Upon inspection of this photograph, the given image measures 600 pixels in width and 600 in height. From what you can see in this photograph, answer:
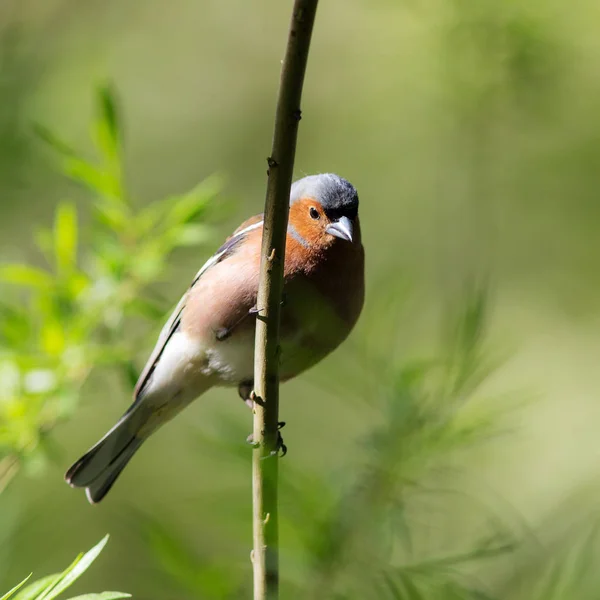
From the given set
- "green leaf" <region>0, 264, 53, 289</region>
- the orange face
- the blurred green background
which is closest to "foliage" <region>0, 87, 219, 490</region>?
"green leaf" <region>0, 264, 53, 289</region>

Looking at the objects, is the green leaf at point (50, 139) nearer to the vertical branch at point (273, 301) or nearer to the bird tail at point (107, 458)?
the vertical branch at point (273, 301)

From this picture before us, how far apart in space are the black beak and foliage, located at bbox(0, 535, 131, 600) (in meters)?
2.16

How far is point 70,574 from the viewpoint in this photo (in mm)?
1273

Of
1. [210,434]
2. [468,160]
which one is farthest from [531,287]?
[210,434]

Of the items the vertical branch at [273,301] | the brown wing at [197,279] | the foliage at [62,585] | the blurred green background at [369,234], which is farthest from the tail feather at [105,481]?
the foliage at [62,585]

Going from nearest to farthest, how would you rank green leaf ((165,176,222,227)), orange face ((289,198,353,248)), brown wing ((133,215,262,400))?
green leaf ((165,176,222,227))
orange face ((289,198,353,248))
brown wing ((133,215,262,400))

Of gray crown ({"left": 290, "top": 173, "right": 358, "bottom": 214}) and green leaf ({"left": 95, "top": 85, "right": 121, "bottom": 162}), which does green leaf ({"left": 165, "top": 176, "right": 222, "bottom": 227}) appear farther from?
gray crown ({"left": 290, "top": 173, "right": 358, "bottom": 214})

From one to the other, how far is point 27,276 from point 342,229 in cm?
125

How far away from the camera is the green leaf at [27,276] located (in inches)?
101

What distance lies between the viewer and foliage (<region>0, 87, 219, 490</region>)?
2.51 metres

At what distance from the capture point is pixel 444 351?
192cm

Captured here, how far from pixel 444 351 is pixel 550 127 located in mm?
2665

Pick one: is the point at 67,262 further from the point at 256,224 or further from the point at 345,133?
the point at 345,133

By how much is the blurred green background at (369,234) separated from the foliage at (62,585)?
10 cm
